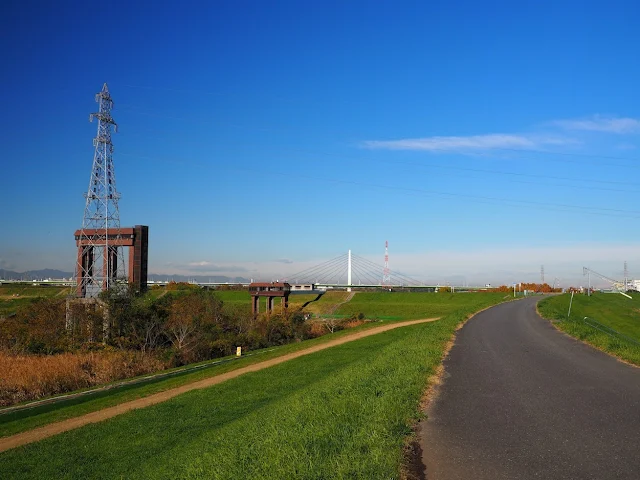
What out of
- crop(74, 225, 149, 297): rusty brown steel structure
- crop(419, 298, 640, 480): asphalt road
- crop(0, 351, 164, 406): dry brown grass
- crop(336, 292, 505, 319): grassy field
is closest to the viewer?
crop(419, 298, 640, 480): asphalt road

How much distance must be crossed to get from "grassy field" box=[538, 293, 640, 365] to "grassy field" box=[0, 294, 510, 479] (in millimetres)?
4847

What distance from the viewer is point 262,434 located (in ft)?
30.4

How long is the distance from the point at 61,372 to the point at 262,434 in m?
22.7

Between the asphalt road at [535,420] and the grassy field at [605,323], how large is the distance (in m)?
0.99

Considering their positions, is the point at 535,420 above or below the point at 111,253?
below

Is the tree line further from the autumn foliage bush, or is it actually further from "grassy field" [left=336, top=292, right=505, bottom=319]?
"grassy field" [left=336, top=292, right=505, bottom=319]

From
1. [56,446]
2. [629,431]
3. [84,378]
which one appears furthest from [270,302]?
[629,431]

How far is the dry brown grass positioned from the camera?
2625 cm

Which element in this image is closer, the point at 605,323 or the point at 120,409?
the point at 120,409

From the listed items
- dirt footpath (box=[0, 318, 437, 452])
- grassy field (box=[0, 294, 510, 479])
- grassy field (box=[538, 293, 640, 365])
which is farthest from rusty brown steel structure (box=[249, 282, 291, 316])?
grassy field (box=[0, 294, 510, 479])


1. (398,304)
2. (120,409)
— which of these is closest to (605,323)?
(120,409)

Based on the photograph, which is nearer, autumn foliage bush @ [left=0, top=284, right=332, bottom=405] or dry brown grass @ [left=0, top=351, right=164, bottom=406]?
dry brown grass @ [left=0, top=351, right=164, bottom=406]

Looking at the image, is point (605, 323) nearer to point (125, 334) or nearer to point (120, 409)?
point (125, 334)

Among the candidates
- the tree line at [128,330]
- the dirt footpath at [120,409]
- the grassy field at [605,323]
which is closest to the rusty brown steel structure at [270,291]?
the tree line at [128,330]
